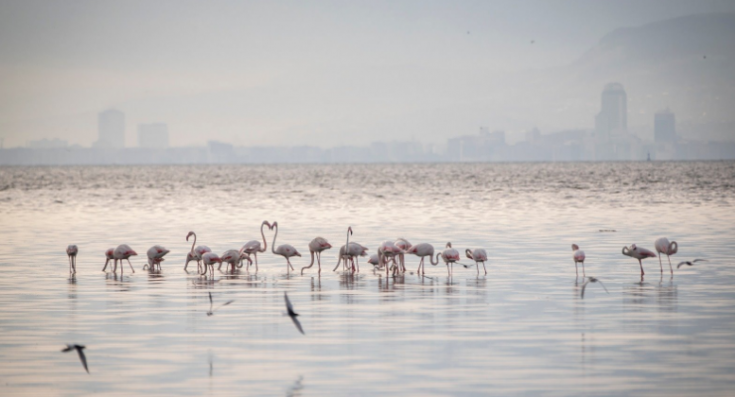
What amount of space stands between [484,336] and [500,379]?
2328mm

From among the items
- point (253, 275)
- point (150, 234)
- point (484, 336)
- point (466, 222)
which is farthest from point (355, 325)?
point (466, 222)

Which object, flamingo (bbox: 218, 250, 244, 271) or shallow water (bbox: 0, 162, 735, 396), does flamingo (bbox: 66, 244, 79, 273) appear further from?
flamingo (bbox: 218, 250, 244, 271)

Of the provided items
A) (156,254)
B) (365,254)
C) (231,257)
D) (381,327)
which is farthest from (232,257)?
(381,327)

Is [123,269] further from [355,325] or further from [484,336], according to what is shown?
[484,336]

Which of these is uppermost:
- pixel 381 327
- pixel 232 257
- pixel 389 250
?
pixel 389 250

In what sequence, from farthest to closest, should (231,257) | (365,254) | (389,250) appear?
1. (365,254)
2. (231,257)
3. (389,250)

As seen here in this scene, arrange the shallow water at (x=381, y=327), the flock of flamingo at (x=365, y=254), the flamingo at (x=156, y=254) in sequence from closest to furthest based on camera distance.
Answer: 1. the shallow water at (x=381, y=327)
2. the flock of flamingo at (x=365, y=254)
3. the flamingo at (x=156, y=254)

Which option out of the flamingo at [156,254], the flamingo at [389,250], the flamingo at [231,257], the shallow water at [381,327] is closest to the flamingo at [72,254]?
the shallow water at [381,327]

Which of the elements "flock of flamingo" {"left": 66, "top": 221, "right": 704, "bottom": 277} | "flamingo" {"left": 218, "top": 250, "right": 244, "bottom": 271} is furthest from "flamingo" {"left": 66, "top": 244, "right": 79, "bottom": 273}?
"flamingo" {"left": 218, "top": 250, "right": 244, "bottom": 271}

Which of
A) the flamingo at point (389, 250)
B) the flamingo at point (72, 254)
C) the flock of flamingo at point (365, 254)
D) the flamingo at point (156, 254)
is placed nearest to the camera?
the flock of flamingo at point (365, 254)

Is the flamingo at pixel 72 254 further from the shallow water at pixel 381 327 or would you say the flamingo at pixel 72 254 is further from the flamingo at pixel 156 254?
the flamingo at pixel 156 254

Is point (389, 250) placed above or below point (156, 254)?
above

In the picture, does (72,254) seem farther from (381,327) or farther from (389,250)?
(381,327)

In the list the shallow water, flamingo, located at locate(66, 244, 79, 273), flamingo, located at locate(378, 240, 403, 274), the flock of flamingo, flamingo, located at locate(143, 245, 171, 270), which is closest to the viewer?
the shallow water
